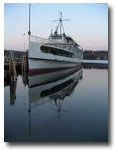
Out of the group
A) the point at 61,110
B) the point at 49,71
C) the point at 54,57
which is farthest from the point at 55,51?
the point at 61,110

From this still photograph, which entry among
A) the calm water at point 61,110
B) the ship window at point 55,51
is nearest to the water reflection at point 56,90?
the calm water at point 61,110

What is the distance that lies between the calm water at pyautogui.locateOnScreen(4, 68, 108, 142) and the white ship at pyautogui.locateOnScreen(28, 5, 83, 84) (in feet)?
0.46

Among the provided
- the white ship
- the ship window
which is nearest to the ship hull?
the white ship

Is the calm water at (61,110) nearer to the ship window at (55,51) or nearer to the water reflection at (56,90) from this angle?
the water reflection at (56,90)

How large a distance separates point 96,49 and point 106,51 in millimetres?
302

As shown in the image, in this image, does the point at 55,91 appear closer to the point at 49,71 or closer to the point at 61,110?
the point at 49,71

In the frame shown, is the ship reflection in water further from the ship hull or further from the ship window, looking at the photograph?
the ship window

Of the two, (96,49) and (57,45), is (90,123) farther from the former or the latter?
(57,45)

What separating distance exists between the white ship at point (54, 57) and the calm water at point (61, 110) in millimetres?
141

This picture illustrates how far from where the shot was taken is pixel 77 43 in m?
2.83

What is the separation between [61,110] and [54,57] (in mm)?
989

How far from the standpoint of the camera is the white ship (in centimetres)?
301

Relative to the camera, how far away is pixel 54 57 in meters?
3.56

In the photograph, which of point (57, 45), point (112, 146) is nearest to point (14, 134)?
point (112, 146)
